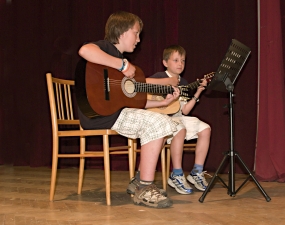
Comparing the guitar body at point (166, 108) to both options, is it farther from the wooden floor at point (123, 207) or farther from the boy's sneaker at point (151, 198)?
the boy's sneaker at point (151, 198)

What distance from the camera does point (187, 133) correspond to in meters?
3.18

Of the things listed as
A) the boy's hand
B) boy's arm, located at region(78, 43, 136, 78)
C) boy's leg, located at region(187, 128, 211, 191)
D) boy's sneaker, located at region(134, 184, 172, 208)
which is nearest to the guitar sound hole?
boy's arm, located at region(78, 43, 136, 78)

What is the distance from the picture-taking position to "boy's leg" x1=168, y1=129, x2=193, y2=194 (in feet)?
9.64

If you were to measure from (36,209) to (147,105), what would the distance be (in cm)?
96

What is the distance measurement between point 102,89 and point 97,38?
2.41m

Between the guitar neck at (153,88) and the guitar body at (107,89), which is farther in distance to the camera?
the guitar neck at (153,88)

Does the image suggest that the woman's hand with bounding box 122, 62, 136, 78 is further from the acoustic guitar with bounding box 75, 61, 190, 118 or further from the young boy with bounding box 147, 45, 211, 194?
the young boy with bounding box 147, 45, 211, 194

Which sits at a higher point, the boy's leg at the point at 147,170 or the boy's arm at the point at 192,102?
the boy's arm at the point at 192,102

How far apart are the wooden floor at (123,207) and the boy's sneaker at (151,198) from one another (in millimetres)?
40

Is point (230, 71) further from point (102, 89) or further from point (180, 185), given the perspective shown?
point (180, 185)

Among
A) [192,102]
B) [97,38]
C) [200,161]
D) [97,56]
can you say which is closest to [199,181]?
[200,161]

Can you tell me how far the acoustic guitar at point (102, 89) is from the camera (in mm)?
2396

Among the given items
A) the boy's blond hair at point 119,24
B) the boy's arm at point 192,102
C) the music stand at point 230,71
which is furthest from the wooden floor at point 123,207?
the boy's blond hair at point 119,24

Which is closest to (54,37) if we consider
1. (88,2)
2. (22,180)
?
(88,2)
